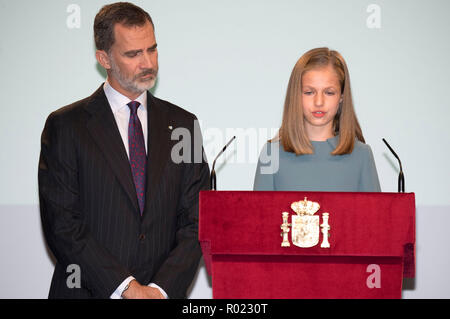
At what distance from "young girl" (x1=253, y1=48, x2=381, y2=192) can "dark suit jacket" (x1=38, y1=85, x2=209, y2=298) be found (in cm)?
45

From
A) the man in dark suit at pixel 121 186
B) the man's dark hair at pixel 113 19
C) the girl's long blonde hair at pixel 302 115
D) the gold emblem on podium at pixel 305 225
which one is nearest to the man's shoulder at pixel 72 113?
the man in dark suit at pixel 121 186

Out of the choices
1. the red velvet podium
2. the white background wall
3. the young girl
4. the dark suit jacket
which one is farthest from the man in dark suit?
the white background wall

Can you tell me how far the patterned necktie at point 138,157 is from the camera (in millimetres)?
2918

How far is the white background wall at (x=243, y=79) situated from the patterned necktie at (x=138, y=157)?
844 mm

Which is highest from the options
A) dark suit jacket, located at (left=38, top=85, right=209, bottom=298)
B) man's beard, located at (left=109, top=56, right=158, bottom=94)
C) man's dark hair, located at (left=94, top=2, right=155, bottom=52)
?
man's dark hair, located at (left=94, top=2, right=155, bottom=52)

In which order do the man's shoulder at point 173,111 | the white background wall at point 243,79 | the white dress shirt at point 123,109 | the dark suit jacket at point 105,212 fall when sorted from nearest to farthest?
the dark suit jacket at point 105,212 < the white dress shirt at point 123,109 < the man's shoulder at point 173,111 < the white background wall at point 243,79

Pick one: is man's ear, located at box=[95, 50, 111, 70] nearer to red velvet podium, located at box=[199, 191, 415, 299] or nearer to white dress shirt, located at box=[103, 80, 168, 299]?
white dress shirt, located at box=[103, 80, 168, 299]

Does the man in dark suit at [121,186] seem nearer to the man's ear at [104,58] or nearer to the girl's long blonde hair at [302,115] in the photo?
the man's ear at [104,58]

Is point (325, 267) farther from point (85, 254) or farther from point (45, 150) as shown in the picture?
point (45, 150)

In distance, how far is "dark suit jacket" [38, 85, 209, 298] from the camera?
9.18 feet

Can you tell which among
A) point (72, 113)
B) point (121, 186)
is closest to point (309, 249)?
point (121, 186)

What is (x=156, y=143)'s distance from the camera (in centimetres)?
298

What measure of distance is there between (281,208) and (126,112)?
113 cm

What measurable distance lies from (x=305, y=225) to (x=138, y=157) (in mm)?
1016
